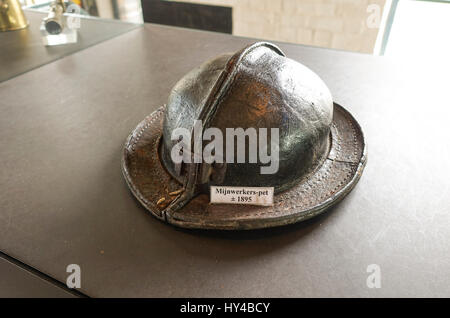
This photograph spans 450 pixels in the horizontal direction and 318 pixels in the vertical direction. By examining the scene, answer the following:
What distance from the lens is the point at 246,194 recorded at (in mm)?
1033

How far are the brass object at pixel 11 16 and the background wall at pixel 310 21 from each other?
1.57 metres

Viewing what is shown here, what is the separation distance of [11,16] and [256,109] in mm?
2715

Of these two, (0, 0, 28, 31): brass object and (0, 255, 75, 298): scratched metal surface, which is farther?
(0, 0, 28, 31): brass object

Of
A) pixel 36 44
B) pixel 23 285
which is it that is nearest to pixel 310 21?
pixel 36 44

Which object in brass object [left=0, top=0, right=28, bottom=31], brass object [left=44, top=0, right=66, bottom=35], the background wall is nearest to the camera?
brass object [left=44, top=0, right=66, bottom=35]

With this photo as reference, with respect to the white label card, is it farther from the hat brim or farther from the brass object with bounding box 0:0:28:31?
the brass object with bounding box 0:0:28:31

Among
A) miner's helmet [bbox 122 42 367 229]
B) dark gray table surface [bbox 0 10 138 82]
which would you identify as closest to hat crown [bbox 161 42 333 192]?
miner's helmet [bbox 122 42 367 229]

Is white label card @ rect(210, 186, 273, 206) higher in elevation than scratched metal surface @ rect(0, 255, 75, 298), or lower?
higher

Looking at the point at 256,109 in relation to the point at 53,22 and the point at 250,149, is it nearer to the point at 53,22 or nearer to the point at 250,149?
the point at 250,149

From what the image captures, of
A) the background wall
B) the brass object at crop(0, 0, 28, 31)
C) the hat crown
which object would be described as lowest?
the background wall

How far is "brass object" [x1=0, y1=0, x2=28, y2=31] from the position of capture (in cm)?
273

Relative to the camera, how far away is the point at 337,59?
2199mm

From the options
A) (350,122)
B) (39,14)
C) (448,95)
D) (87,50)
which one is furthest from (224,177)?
(39,14)
